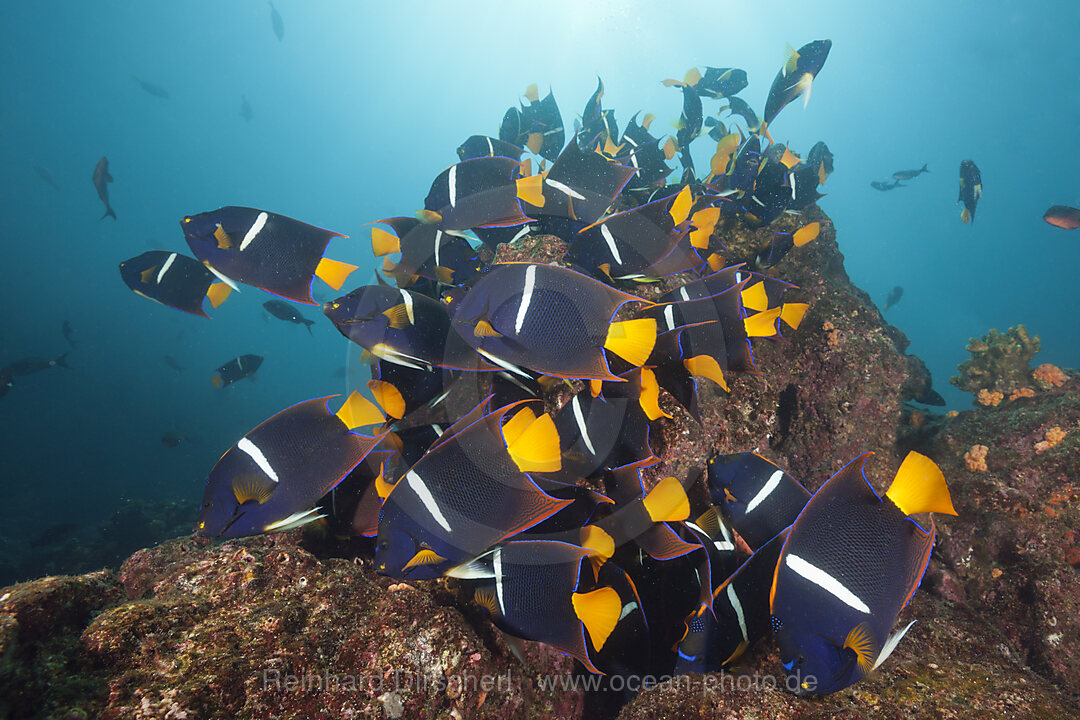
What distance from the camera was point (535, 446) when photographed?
1.50 metres

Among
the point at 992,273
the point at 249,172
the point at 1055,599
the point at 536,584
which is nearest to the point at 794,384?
the point at 1055,599

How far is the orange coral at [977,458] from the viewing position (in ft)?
10.5

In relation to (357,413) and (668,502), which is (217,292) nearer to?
(357,413)

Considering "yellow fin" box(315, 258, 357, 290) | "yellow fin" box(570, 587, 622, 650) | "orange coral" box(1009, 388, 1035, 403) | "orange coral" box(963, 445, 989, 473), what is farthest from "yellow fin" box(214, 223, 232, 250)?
"orange coral" box(1009, 388, 1035, 403)

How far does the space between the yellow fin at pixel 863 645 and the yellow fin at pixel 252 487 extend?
2.01m

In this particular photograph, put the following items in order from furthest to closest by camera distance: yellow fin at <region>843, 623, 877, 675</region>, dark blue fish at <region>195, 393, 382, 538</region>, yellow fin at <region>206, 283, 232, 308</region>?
yellow fin at <region>206, 283, 232, 308</region>, dark blue fish at <region>195, 393, 382, 538</region>, yellow fin at <region>843, 623, 877, 675</region>

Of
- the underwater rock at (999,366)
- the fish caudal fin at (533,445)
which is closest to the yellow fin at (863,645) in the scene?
the fish caudal fin at (533,445)

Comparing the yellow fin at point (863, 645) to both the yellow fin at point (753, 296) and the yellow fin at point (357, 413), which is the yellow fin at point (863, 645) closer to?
the yellow fin at point (753, 296)

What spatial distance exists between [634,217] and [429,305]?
1384 mm

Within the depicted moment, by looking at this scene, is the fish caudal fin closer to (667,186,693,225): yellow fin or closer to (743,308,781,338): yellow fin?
(743,308,781,338): yellow fin

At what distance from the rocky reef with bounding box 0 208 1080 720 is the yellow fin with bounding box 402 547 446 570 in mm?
344

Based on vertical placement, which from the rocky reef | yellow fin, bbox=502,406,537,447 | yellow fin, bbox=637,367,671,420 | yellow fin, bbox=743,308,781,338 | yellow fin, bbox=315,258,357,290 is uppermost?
yellow fin, bbox=743,308,781,338

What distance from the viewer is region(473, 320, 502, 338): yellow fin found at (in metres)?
1.62

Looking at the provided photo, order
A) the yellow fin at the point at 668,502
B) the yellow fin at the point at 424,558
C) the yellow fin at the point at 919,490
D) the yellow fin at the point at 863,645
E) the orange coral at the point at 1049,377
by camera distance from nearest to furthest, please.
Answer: the yellow fin at the point at 863,645
the yellow fin at the point at 919,490
the yellow fin at the point at 424,558
the yellow fin at the point at 668,502
the orange coral at the point at 1049,377
